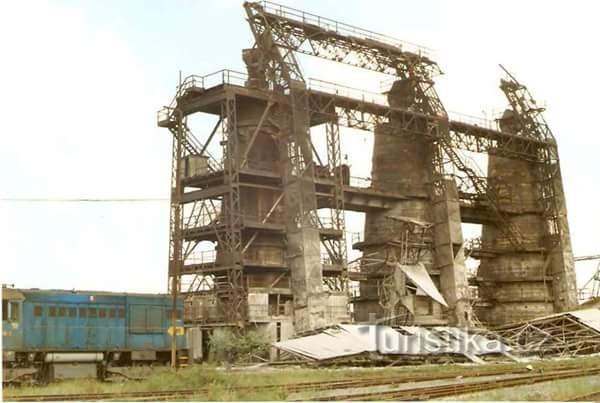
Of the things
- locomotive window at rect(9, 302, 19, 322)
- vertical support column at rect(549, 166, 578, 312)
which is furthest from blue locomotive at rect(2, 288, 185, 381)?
vertical support column at rect(549, 166, 578, 312)

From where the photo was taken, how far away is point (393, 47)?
49.9m

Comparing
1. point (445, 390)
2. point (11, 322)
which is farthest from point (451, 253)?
point (11, 322)

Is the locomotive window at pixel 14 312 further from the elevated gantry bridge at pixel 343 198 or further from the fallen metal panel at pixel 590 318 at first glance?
the fallen metal panel at pixel 590 318

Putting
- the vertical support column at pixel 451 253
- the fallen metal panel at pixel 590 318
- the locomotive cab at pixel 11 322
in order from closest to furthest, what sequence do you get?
the locomotive cab at pixel 11 322 → the fallen metal panel at pixel 590 318 → the vertical support column at pixel 451 253

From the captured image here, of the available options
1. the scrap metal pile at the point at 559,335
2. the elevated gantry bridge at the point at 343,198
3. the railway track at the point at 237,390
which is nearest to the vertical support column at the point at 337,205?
the elevated gantry bridge at the point at 343,198

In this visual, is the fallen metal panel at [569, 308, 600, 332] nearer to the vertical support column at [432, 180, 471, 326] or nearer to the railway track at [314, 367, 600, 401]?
the vertical support column at [432, 180, 471, 326]

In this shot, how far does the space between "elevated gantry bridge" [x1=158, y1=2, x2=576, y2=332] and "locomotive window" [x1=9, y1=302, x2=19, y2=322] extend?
12.7m

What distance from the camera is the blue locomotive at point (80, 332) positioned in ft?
77.2

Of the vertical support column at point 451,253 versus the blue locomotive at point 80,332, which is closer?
the blue locomotive at point 80,332

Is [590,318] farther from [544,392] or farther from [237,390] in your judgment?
[237,390]

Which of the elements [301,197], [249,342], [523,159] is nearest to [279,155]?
[301,197]

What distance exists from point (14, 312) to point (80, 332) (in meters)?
2.45

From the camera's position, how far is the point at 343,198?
4584 centimetres

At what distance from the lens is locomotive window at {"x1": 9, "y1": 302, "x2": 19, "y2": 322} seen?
77.4 ft
